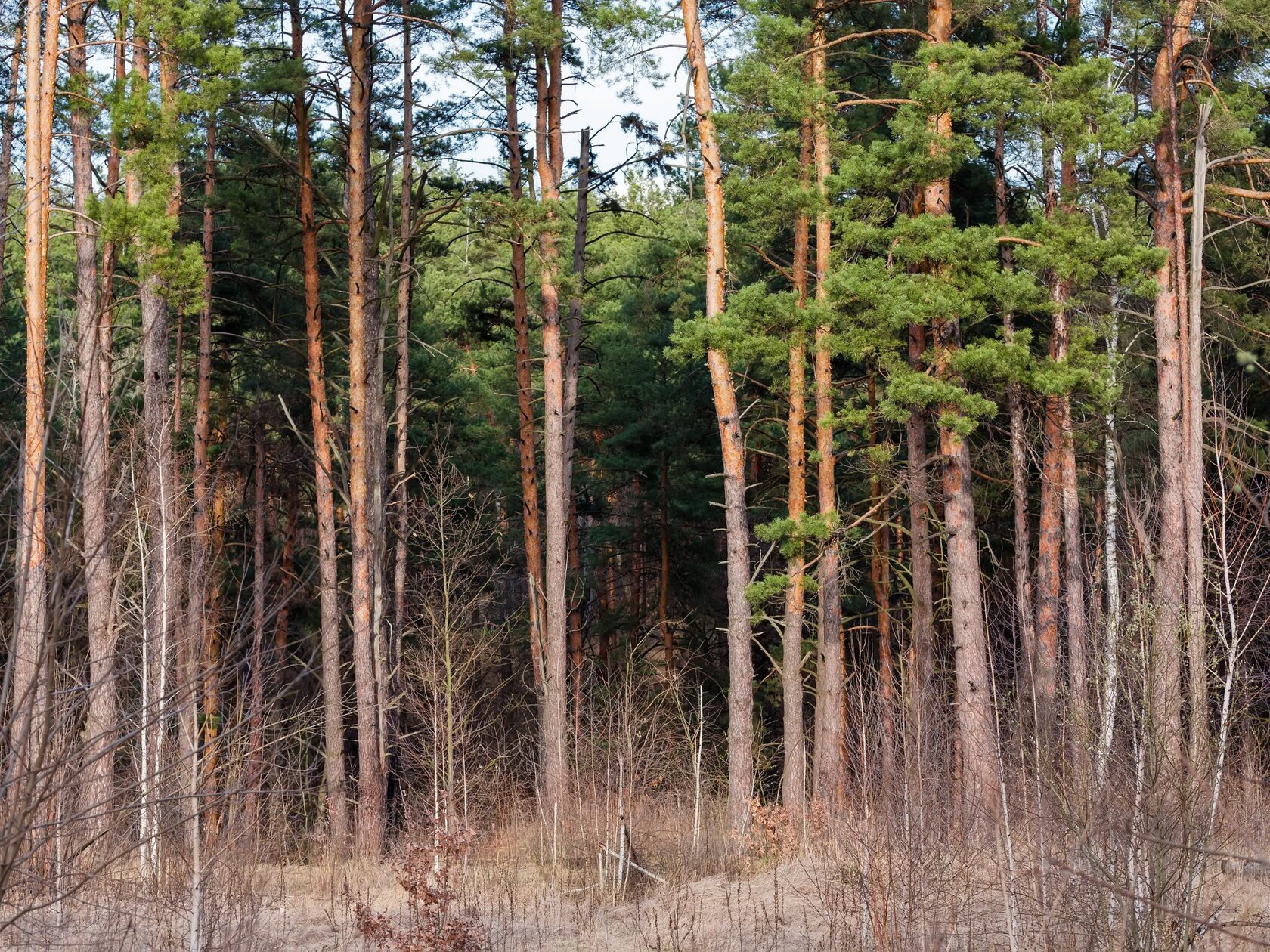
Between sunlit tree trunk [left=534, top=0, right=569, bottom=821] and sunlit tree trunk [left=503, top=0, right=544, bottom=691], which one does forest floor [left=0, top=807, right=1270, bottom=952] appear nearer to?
sunlit tree trunk [left=534, top=0, right=569, bottom=821]

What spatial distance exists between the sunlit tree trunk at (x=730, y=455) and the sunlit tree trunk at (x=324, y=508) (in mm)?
4928

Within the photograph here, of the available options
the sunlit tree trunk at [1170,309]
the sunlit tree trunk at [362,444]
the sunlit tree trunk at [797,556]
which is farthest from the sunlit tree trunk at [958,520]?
the sunlit tree trunk at [362,444]

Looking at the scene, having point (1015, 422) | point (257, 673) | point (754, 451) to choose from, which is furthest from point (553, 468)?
point (257, 673)

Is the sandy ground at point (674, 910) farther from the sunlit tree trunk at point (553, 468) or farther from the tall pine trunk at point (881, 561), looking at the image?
the tall pine trunk at point (881, 561)

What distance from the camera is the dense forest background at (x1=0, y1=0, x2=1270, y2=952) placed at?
27.8ft

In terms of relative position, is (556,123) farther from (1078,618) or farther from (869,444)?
(1078,618)

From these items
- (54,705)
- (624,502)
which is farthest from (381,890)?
(624,502)

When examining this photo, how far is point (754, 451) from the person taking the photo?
1681cm

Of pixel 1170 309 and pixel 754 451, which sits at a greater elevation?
pixel 1170 309

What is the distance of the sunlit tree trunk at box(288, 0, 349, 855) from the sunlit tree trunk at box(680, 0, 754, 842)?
4.93 meters

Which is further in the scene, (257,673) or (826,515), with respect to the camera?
(826,515)

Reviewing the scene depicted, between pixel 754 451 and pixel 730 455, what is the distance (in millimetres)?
2090

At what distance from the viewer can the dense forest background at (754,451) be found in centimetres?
848

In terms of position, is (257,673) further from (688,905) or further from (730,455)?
(730,455)
